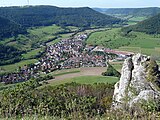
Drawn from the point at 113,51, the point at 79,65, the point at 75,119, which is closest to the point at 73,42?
the point at 113,51

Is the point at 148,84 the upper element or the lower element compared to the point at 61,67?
upper

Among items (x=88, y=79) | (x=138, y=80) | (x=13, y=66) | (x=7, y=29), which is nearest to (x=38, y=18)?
(x=7, y=29)

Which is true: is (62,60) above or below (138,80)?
below

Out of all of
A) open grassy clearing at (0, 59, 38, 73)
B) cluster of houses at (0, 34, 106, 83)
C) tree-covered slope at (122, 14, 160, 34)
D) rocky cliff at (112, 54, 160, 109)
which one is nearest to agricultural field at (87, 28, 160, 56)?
tree-covered slope at (122, 14, 160, 34)

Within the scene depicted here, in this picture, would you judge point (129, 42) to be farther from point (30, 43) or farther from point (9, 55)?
point (9, 55)

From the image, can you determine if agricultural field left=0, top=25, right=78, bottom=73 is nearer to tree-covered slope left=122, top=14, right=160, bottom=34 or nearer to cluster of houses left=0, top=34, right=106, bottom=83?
cluster of houses left=0, top=34, right=106, bottom=83

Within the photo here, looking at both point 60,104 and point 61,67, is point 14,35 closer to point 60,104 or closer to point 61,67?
point 61,67

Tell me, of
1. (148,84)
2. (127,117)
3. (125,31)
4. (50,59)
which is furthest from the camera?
(125,31)
